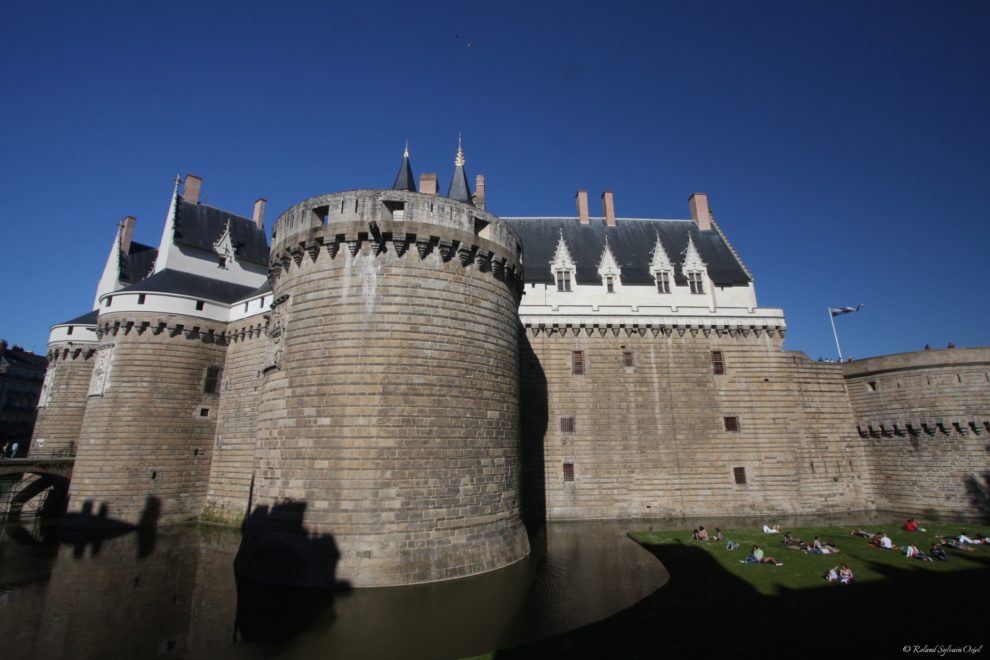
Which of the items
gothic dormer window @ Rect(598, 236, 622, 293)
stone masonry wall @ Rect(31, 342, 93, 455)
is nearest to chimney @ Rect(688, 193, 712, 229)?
gothic dormer window @ Rect(598, 236, 622, 293)

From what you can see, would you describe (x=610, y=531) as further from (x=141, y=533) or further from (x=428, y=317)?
(x=141, y=533)

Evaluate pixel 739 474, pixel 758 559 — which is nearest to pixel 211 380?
pixel 758 559

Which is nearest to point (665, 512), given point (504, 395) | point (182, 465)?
point (504, 395)

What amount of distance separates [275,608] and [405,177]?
54.8 feet

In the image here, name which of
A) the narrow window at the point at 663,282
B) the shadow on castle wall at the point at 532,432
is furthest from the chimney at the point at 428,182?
the narrow window at the point at 663,282

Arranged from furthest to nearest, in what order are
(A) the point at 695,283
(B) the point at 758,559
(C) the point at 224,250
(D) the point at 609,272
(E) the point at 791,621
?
(C) the point at 224,250 → (D) the point at 609,272 → (A) the point at 695,283 → (B) the point at 758,559 → (E) the point at 791,621

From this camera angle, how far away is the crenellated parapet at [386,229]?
13.7 metres

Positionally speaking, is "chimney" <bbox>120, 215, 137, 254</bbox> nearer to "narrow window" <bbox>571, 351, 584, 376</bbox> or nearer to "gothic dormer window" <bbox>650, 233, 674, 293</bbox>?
"narrow window" <bbox>571, 351, 584, 376</bbox>

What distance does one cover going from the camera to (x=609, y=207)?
98.1 feet

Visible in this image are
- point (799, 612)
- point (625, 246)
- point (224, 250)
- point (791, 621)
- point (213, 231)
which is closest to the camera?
point (791, 621)

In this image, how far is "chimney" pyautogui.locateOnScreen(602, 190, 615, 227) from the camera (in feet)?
97.4

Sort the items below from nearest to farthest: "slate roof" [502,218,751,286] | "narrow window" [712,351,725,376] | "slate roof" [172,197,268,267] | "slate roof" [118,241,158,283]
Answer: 1. "narrow window" [712,351,725,376]
2. "slate roof" [502,218,751,286]
3. "slate roof" [172,197,268,267]
4. "slate roof" [118,241,158,283]

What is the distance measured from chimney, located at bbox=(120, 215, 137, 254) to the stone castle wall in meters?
42.3

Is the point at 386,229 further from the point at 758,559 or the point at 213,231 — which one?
the point at 213,231
